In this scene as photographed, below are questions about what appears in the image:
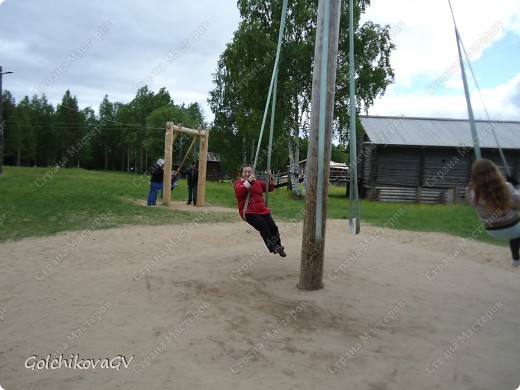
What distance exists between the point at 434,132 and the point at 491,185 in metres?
21.7

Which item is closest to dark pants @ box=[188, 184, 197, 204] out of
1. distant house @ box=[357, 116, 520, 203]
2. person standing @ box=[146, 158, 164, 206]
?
person standing @ box=[146, 158, 164, 206]

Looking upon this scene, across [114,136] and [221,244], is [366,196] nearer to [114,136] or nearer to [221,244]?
[221,244]

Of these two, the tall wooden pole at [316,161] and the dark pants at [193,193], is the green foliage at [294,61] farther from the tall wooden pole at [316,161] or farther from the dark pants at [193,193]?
the tall wooden pole at [316,161]

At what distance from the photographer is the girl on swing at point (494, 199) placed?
12.3 feet

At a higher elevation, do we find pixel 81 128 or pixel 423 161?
pixel 81 128

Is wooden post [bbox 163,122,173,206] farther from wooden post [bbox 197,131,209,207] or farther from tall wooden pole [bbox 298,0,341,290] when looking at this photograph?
tall wooden pole [bbox 298,0,341,290]

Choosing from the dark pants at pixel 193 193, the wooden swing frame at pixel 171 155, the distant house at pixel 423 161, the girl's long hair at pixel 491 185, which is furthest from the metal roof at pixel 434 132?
the girl's long hair at pixel 491 185

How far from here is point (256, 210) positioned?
19.4ft

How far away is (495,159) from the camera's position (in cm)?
2223

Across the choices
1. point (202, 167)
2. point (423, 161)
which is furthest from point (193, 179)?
point (423, 161)

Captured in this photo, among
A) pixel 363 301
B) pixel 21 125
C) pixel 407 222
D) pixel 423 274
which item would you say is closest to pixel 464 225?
pixel 407 222

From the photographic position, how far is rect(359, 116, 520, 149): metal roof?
72.0 feet

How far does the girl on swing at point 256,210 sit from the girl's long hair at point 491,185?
2822 millimetres

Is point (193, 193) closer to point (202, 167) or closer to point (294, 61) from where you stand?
point (202, 167)
